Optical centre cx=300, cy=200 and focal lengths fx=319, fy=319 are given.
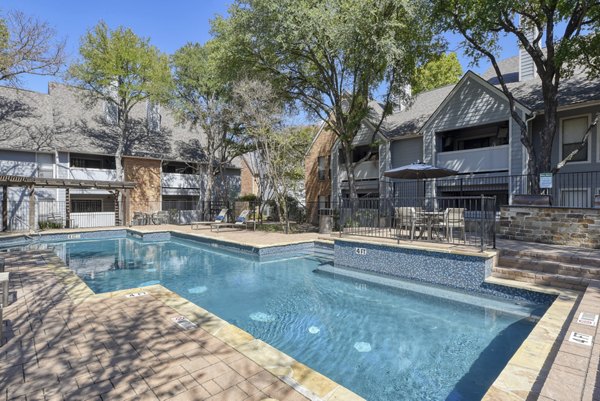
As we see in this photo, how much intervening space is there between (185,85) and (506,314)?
2190 cm

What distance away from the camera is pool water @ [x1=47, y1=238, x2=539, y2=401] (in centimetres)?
→ 389

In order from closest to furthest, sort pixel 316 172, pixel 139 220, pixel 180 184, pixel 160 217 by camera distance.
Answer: pixel 139 220
pixel 160 217
pixel 316 172
pixel 180 184

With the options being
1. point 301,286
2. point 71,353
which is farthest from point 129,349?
point 301,286

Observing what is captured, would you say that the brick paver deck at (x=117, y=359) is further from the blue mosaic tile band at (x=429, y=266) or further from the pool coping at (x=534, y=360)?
the blue mosaic tile band at (x=429, y=266)

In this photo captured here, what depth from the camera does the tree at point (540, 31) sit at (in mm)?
10094

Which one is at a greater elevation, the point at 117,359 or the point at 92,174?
the point at 92,174

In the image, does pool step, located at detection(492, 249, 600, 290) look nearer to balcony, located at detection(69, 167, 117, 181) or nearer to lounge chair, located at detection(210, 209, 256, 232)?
lounge chair, located at detection(210, 209, 256, 232)

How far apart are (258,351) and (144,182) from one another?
77.2 ft

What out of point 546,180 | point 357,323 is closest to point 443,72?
point 546,180

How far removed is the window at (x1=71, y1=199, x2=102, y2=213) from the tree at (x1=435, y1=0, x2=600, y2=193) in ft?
77.4

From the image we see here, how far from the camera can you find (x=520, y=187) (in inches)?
521

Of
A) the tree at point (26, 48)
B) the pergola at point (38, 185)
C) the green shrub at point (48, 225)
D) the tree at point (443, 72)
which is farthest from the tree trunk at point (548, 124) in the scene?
the green shrub at point (48, 225)

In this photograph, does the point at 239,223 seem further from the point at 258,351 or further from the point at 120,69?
the point at 258,351

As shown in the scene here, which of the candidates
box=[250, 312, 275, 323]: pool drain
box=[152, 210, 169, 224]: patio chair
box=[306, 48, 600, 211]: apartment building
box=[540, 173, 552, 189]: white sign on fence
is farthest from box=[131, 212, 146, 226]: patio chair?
box=[540, 173, 552, 189]: white sign on fence
